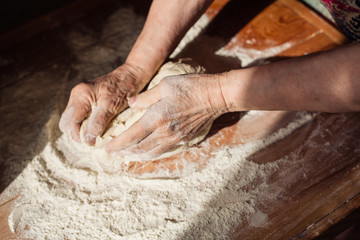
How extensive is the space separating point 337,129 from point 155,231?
0.77 metres

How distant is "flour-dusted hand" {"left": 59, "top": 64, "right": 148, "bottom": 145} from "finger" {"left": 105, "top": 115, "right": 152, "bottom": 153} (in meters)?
0.09

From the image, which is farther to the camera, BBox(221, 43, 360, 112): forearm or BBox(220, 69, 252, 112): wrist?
BBox(220, 69, 252, 112): wrist

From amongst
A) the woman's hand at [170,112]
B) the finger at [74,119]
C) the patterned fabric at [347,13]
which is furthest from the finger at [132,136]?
the patterned fabric at [347,13]

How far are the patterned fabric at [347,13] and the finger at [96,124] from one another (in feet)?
2.95

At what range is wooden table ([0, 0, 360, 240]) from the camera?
3.12ft

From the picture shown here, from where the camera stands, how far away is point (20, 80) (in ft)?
4.50

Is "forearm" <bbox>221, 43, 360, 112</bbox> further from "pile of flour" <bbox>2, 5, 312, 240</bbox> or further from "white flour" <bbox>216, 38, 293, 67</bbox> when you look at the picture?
"white flour" <bbox>216, 38, 293, 67</bbox>

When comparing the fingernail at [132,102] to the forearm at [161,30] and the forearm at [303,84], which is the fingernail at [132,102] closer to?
the forearm at [161,30]

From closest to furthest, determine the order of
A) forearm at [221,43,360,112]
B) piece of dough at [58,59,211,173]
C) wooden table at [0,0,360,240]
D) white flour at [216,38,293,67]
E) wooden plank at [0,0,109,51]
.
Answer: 1. forearm at [221,43,360,112]
2. wooden table at [0,0,360,240]
3. piece of dough at [58,59,211,173]
4. white flour at [216,38,293,67]
5. wooden plank at [0,0,109,51]

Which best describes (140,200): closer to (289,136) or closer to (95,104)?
(95,104)

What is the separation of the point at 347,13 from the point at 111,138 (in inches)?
38.0

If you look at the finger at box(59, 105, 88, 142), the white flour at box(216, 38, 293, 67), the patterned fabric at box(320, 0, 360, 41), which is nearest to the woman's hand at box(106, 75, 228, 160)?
the finger at box(59, 105, 88, 142)

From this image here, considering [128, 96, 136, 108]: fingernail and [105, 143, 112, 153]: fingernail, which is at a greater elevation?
[128, 96, 136, 108]: fingernail

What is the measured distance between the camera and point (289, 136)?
113 cm
